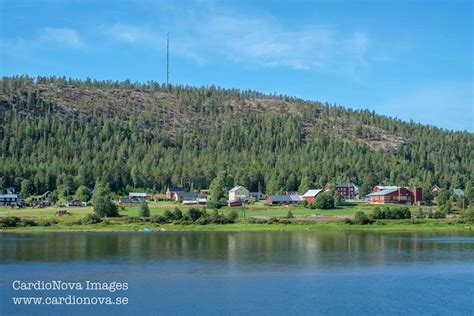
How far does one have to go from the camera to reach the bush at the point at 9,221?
9318 centimetres

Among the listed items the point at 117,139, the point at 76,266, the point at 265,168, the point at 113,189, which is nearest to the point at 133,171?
the point at 113,189

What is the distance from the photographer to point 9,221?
3686 inches

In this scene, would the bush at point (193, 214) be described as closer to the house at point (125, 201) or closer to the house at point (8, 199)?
the house at point (125, 201)

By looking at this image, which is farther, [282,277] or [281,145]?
[281,145]

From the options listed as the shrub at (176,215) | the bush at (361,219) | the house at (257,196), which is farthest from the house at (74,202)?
the bush at (361,219)

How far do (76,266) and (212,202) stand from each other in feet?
201

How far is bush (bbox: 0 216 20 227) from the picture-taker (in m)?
93.2

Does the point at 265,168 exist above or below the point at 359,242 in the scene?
above

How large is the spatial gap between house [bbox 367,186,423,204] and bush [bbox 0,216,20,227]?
68.1 m

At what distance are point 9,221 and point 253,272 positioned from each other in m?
54.8

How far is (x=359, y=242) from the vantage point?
244 ft

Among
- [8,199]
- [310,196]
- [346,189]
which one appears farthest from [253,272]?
[346,189]

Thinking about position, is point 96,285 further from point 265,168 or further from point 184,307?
point 265,168

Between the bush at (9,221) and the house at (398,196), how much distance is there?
6812cm
